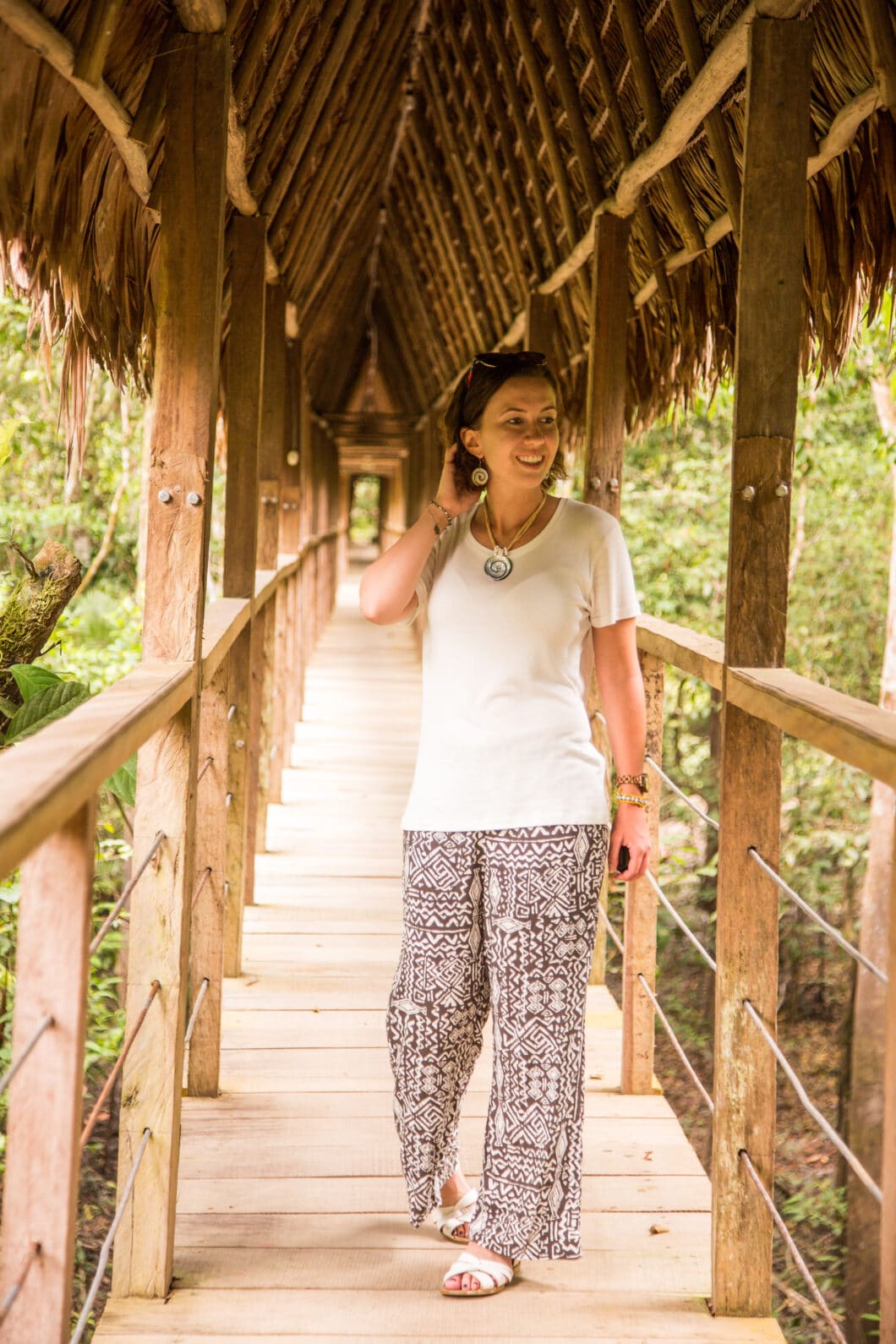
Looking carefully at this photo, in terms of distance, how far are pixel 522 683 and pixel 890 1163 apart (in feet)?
2.98

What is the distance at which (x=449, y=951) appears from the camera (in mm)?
Result: 2189

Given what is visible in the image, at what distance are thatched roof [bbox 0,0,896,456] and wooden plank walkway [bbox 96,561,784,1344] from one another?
1701 mm

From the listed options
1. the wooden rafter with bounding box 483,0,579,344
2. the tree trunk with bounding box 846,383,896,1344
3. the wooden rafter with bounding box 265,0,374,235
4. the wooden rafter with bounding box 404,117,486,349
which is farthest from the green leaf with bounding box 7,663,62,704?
the tree trunk with bounding box 846,383,896,1344

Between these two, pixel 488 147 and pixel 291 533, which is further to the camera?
pixel 291 533

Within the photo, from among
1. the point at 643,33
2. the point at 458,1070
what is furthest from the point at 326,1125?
the point at 643,33

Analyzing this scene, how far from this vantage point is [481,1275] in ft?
7.20

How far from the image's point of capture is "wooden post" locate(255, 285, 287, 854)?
4750 mm

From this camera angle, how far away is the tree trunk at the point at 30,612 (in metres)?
2.96

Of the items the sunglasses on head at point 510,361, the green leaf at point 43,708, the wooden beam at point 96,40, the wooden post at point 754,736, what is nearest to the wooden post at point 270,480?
the green leaf at point 43,708

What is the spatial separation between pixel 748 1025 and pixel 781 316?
1156mm

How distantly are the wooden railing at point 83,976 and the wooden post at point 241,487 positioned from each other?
1.43 ft

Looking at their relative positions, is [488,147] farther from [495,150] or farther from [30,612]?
[30,612]

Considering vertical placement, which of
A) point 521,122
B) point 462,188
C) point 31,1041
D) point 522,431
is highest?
point 462,188

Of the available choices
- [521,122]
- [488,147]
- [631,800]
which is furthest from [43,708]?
[488,147]
